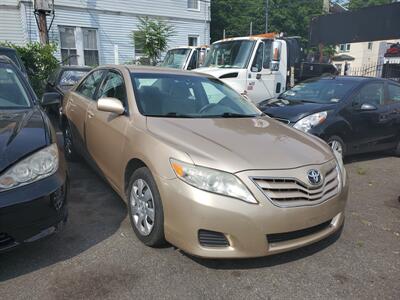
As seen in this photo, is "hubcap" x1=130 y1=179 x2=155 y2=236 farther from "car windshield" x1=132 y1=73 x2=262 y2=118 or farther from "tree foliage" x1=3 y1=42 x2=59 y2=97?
"tree foliage" x1=3 y1=42 x2=59 y2=97

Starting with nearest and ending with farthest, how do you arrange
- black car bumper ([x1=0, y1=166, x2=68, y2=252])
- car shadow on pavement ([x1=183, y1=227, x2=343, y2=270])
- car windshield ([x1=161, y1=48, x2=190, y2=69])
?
1. black car bumper ([x1=0, y1=166, x2=68, y2=252])
2. car shadow on pavement ([x1=183, y1=227, x2=343, y2=270])
3. car windshield ([x1=161, y1=48, x2=190, y2=69])

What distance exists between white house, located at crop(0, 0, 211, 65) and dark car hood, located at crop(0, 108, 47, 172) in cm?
1481

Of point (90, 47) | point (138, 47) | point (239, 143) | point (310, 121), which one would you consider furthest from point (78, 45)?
point (239, 143)

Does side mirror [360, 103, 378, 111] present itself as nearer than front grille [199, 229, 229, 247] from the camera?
No

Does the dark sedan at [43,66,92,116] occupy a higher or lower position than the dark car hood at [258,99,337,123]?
higher

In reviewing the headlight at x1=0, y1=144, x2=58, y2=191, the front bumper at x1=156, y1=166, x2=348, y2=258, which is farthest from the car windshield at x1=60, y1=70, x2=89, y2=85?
the front bumper at x1=156, y1=166, x2=348, y2=258

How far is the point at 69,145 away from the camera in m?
5.73

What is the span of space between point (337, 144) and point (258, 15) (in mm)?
32751

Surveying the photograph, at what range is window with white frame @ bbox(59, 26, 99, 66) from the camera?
17.6m

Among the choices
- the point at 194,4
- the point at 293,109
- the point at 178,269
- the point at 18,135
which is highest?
the point at 194,4

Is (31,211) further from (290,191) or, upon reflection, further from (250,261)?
(290,191)

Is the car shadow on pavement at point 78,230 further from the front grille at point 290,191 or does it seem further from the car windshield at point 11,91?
the front grille at point 290,191

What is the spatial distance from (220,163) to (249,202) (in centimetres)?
36

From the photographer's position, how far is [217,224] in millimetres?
2734
